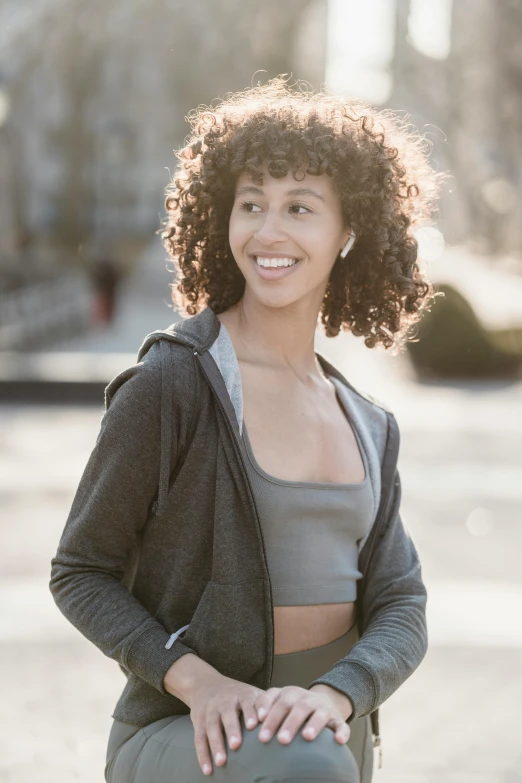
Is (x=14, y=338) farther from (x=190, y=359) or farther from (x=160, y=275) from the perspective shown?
(x=190, y=359)

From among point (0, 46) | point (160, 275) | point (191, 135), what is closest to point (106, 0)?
point (0, 46)

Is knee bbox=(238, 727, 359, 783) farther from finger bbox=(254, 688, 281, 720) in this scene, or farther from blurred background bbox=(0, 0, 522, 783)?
blurred background bbox=(0, 0, 522, 783)

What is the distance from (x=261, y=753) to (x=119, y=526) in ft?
1.76

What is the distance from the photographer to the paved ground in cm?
374

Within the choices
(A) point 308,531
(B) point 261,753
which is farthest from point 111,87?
(B) point 261,753

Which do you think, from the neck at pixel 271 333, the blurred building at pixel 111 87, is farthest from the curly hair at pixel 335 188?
the blurred building at pixel 111 87

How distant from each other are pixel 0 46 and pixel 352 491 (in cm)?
2057

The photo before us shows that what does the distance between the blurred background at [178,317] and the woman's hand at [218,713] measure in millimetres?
1383

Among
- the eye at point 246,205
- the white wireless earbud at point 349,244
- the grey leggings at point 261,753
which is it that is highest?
the eye at point 246,205

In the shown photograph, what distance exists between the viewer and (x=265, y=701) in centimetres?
193

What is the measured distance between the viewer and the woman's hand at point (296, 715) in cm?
186

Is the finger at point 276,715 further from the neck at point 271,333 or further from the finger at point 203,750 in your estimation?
the neck at point 271,333

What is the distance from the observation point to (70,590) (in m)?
2.16

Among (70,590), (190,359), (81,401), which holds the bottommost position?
(81,401)
